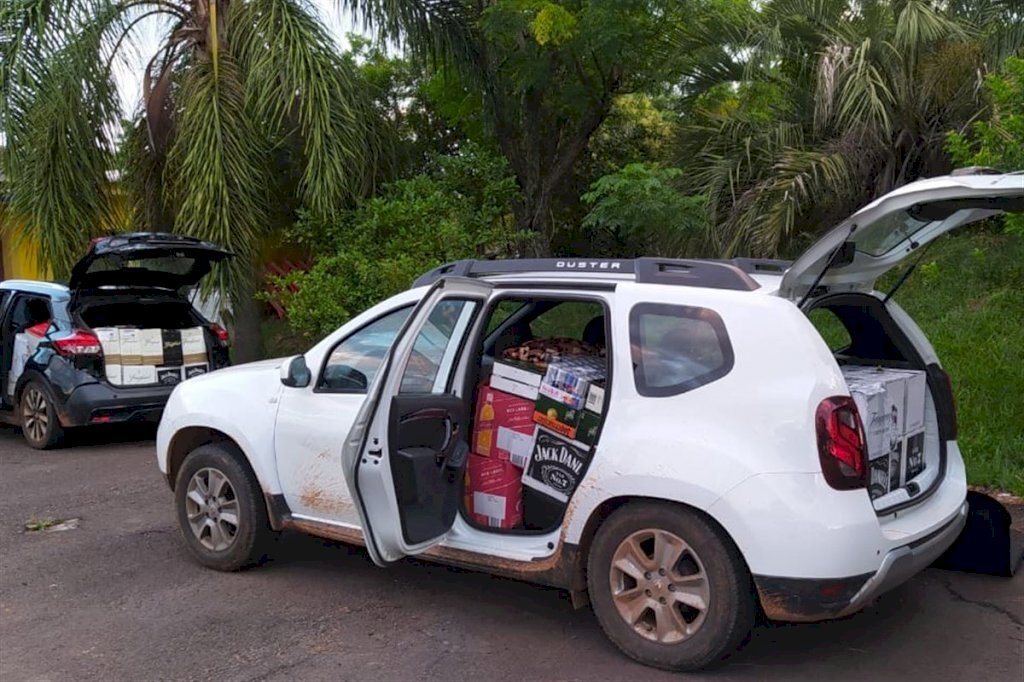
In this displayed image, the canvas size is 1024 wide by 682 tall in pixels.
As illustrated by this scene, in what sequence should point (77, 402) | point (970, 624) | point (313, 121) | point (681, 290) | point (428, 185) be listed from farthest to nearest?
point (428, 185) < point (313, 121) < point (77, 402) < point (970, 624) < point (681, 290)

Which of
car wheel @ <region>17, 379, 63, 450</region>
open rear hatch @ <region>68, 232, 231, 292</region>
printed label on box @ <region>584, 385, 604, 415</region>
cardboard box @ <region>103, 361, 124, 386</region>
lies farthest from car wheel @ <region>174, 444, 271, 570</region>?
car wheel @ <region>17, 379, 63, 450</region>

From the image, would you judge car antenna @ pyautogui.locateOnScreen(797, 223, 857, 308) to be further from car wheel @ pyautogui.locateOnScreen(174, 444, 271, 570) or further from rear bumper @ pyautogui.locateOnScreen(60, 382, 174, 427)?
rear bumper @ pyautogui.locateOnScreen(60, 382, 174, 427)

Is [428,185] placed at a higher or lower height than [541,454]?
higher

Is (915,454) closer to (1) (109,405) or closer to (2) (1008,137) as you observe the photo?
(2) (1008,137)

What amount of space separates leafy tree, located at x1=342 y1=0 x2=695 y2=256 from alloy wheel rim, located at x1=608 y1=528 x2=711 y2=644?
26.7 feet

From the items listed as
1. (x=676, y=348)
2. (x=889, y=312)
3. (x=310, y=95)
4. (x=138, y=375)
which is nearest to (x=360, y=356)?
(x=676, y=348)

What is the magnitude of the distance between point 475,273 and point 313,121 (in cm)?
657

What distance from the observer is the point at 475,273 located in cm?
494

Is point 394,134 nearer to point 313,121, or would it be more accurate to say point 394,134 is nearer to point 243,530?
point 313,121

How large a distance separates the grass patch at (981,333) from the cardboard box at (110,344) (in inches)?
268

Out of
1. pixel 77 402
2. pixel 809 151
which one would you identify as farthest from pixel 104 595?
→ pixel 809 151

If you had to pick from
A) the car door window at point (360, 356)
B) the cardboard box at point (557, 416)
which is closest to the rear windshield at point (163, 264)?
the car door window at point (360, 356)

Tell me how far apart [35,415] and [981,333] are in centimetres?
869

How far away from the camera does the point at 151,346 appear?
30.4ft
